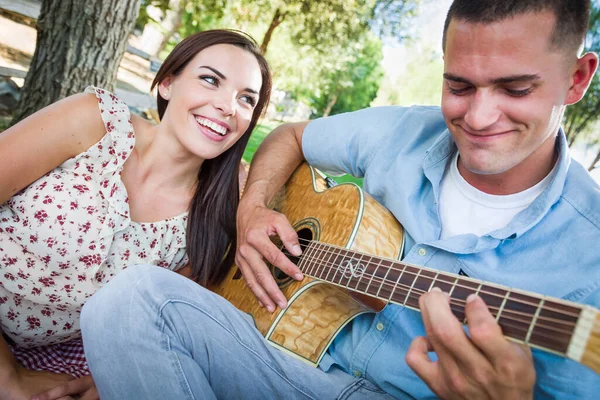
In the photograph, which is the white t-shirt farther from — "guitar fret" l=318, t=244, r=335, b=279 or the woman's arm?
the woman's arm

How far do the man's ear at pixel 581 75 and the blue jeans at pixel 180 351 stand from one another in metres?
1.29

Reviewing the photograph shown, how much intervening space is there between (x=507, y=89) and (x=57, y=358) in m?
2.21

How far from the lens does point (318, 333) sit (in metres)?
1.79

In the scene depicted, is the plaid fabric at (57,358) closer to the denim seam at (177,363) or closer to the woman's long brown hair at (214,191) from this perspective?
the woman's long brown hair at (214,191)

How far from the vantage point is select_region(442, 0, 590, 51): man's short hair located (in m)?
1.56

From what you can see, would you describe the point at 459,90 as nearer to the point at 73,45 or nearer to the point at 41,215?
the point at 41,215

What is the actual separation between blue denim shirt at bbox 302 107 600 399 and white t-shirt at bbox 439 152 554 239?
0.15 ft

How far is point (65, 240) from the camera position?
6.33ft

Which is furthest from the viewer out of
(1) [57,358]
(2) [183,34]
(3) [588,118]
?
(2) [183,34]

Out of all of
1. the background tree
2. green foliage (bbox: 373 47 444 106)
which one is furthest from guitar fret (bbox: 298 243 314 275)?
green foliage (bbox: 373 47 444 106)

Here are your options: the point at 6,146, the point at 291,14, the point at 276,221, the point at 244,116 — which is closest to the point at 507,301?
the point at 276,221

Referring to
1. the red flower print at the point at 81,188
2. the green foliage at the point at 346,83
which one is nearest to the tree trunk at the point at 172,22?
the green foliage at the point at 346,83

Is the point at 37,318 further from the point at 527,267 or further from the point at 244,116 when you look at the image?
the point at 527,267

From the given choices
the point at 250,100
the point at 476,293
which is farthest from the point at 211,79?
the point at 476,293
